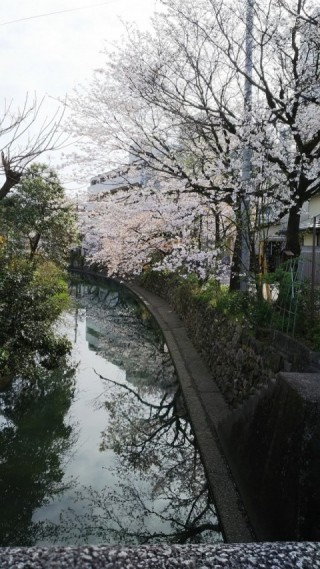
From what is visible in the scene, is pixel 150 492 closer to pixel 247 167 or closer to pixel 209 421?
pixel 209 421

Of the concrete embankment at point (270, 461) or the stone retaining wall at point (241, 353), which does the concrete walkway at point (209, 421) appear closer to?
the concrete embankment at point (270, 461)

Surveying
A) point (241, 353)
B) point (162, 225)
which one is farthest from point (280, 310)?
point (162, 225)

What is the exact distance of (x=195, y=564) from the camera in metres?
2.06

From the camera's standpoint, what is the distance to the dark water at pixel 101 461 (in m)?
5.17

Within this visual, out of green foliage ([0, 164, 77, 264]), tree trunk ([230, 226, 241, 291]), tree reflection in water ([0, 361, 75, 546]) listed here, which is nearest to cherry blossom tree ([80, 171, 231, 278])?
tree trunk ([230, 226, 241, 291])

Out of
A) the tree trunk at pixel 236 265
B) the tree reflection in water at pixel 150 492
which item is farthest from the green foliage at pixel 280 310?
the tree reflection in water at pixel 150 492

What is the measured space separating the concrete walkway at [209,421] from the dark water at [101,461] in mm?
267

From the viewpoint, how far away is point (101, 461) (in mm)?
6863

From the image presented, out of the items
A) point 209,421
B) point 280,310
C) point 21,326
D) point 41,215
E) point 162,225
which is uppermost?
point 41,215

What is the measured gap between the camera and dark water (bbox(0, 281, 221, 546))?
517cm

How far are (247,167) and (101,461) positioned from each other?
21.6ft

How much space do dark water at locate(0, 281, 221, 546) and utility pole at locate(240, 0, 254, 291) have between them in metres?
3.19

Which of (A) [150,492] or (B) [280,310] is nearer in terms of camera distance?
(A) [150,492]

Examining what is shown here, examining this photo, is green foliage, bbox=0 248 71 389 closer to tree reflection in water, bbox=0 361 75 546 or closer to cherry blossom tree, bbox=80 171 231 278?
tree reflection in water, bbox=0 361 75 546
